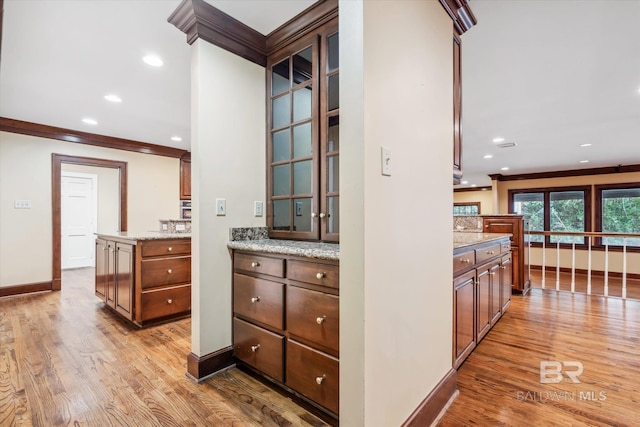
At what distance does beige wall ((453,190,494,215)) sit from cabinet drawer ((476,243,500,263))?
7158 mm

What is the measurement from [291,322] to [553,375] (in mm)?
1888

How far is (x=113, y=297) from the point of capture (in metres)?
3.22

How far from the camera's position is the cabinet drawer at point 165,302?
2.84 meters

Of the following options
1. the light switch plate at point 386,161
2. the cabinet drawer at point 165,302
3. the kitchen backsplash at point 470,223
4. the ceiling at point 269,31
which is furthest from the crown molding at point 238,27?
the kitchen backsplash at point 470,223

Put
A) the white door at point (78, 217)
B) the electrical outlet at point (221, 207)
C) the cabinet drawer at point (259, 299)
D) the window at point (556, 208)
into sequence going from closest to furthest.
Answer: the cabinet drawer at point (259, 299) < the electrical outlet at point (221, 207) < the white door at point (78, 217) < the window at point (556, 208)

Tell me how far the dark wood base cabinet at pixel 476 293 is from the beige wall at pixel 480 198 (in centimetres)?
698

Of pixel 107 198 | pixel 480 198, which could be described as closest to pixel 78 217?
pixel 107 198

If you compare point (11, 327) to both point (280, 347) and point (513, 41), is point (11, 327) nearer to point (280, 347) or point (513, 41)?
point (280, 347)

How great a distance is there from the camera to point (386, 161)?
123 centimetres

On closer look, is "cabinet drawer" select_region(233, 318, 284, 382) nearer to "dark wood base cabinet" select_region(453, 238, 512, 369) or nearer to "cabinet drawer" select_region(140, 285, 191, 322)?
"dark wood base cabinet" select_region(453, 238, 512, 369)

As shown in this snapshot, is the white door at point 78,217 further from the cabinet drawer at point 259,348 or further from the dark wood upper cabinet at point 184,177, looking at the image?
the cabinet drawer at point 259,348

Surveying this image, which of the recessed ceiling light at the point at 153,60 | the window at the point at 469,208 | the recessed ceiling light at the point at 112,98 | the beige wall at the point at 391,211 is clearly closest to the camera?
the beige wall at the point at 391,211

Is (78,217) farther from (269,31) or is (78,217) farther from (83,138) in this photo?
(269,31)

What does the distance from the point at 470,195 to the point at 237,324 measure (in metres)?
9.47
